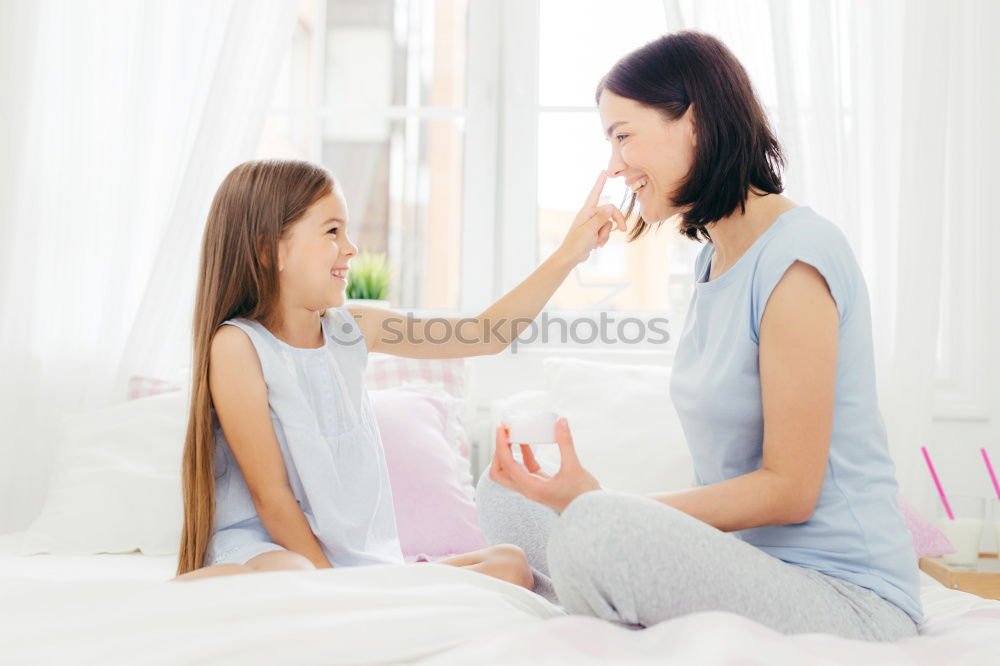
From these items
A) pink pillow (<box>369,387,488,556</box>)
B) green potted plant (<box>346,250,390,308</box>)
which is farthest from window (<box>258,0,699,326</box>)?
pink pillow (<box>369,387,488,556</box>)

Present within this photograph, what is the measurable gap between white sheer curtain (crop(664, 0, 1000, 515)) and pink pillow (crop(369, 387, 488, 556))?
40.9 inches

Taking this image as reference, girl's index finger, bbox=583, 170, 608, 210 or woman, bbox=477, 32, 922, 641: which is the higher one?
girl's index finger, bbox=583, 170, 608, 210

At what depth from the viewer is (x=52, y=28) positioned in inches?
94.8

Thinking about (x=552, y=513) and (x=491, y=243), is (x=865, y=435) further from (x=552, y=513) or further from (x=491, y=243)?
(x=491, y=243)

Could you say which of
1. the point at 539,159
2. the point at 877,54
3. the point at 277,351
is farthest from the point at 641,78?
the point at 539,159

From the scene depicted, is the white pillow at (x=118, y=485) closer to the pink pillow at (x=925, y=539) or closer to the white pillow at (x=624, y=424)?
the white pillow at (x=624, y=424)

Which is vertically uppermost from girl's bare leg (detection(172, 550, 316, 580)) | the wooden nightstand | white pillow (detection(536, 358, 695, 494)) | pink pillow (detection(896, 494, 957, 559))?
white pillow (detection(536, 358, 695, 494))

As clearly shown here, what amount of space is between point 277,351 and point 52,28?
4.73ft

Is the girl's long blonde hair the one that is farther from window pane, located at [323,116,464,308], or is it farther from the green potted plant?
window pane, located at [323,116,464,308]

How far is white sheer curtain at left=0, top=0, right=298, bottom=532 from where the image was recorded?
232 cm

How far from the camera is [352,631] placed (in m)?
0.90

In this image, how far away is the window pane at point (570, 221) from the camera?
2680 mm

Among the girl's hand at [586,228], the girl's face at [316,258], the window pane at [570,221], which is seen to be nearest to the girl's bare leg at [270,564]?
the girl's face at [316,258]

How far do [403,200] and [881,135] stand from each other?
53.8 inches
